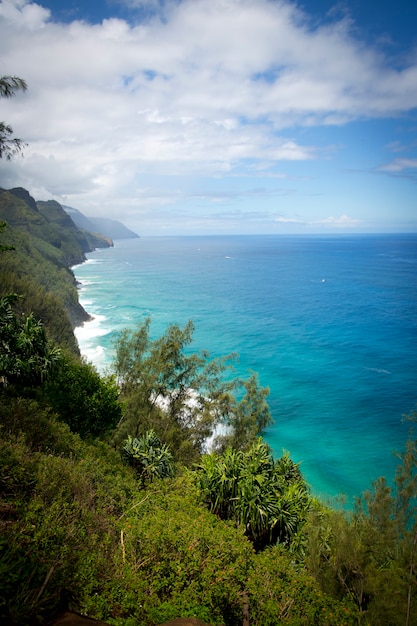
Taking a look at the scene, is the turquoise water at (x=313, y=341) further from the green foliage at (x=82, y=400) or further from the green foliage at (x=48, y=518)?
the green foliage at (x=48, y=518)

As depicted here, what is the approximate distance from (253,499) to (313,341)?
50.7 m

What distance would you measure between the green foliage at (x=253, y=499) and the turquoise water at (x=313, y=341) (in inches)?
661

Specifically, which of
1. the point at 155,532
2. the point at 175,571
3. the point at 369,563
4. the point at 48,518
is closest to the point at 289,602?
the point at 175,571

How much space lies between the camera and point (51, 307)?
58.2 m

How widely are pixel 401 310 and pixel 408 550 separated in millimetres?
76314

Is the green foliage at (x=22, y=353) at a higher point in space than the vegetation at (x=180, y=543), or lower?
higher

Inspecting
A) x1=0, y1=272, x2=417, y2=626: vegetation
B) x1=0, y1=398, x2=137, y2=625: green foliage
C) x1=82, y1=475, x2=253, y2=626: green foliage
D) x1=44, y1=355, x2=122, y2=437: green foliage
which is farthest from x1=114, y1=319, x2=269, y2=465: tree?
x1=82, y1=475, x2=253, y2=626: green foliage

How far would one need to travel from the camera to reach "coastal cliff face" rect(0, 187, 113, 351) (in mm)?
54750

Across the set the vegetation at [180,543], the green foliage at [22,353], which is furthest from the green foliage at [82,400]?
the vegetation at [180,543]

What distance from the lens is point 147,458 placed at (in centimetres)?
1775

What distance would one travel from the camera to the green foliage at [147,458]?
17.0 m

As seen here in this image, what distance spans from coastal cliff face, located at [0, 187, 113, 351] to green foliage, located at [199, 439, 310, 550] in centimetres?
1367

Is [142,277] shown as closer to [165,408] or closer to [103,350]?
[103,350]

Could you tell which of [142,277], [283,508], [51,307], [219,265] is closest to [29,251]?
[142,277]
